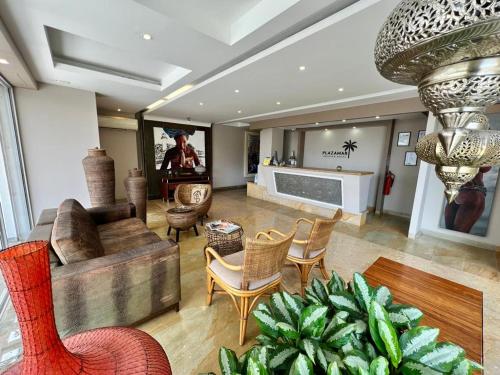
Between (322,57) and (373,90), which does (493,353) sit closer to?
(322,57)

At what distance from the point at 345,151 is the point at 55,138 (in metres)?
6.94

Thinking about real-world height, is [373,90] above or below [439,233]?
above

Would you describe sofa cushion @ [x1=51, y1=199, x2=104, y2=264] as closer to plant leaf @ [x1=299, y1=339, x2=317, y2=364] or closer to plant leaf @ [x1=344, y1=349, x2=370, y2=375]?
plant leaf @ [x1=299, y1=339, x2=317, y2=364]

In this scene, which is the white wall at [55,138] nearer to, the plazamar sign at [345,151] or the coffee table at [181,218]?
the coffee table at [181,218]

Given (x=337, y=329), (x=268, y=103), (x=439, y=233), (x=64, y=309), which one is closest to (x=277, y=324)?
(x=337, y=329)

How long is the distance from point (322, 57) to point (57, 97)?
14.4 ft

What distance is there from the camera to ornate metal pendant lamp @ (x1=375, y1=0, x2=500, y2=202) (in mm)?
336

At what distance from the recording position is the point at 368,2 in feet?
5.12

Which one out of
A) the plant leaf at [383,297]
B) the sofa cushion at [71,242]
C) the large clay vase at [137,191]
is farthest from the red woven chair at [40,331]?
the large clay vase at [137,191]

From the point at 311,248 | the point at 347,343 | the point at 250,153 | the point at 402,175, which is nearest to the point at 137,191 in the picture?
the point at 311,248

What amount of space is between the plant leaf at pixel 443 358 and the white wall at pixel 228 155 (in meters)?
7.62

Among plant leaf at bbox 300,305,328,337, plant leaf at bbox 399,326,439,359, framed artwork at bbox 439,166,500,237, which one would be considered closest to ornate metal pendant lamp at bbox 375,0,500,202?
plant leaf at bbox 399,326,439,359

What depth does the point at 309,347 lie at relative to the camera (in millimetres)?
666

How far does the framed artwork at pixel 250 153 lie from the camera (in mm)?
8648
